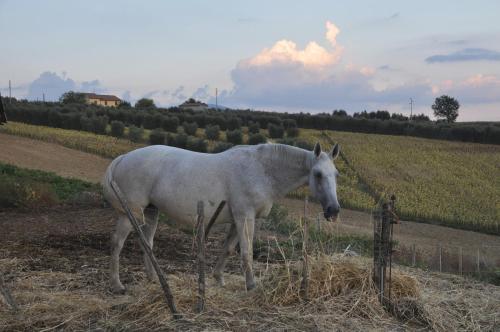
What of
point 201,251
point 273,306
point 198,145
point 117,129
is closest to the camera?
point 201,251

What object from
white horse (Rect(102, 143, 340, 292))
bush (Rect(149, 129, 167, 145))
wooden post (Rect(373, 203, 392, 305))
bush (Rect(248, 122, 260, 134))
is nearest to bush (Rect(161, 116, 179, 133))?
bush (Rect(248, 122, 260, 134))

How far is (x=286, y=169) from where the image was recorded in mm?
7703

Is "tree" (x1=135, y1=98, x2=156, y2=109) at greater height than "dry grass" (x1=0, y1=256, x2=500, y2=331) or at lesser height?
greater

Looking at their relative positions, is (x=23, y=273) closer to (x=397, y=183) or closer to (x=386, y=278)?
(x=386, y=278)

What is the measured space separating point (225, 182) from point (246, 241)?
2.65 ft

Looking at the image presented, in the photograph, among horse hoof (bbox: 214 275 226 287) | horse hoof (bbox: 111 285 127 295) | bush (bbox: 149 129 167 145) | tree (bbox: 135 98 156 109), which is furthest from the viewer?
tree (bbox: 135 98 156 109)

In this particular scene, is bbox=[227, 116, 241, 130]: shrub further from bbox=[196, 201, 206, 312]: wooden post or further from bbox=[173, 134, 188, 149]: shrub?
bbox=[196, 201, 206, 312]: wooden post

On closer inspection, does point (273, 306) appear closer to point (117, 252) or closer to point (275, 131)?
point (117, 252)

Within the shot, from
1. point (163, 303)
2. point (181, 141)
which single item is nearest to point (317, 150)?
point (163, 303)

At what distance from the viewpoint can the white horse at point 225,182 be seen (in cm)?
741

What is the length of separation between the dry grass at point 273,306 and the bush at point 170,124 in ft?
183

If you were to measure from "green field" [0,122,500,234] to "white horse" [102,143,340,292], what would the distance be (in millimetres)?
26038

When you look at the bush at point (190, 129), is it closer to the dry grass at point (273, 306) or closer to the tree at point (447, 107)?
the dry grass at point (273, 306)

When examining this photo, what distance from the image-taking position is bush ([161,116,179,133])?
63.2 m
